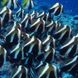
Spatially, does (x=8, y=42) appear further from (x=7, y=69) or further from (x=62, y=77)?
(x=62, y=77)

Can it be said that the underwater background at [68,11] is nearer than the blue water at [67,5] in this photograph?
Yes

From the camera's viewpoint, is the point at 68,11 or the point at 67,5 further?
the point at 67,5

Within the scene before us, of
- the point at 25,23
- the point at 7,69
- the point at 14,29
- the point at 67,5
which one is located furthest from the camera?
the point at 67,5

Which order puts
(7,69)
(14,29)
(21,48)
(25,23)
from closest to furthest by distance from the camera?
(21,48) → (14,29) → (7,69) → (25,23)

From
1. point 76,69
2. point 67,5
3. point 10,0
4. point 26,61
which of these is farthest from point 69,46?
point 67,5

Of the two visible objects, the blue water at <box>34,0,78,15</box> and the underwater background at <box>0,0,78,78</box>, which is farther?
the blue water at <box>34,0,78,15</box>

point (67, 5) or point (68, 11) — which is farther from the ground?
point (67, 5)

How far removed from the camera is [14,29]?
4523 mm

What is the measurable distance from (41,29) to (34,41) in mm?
784

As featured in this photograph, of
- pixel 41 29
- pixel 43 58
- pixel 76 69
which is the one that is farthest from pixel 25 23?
pixel 76 69

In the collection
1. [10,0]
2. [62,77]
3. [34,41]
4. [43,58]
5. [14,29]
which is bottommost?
[62,77]

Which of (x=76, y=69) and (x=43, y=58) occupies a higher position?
(x=43, y=58)

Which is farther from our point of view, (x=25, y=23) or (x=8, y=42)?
(x=25, y=23)

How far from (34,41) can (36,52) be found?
0.17 metres
